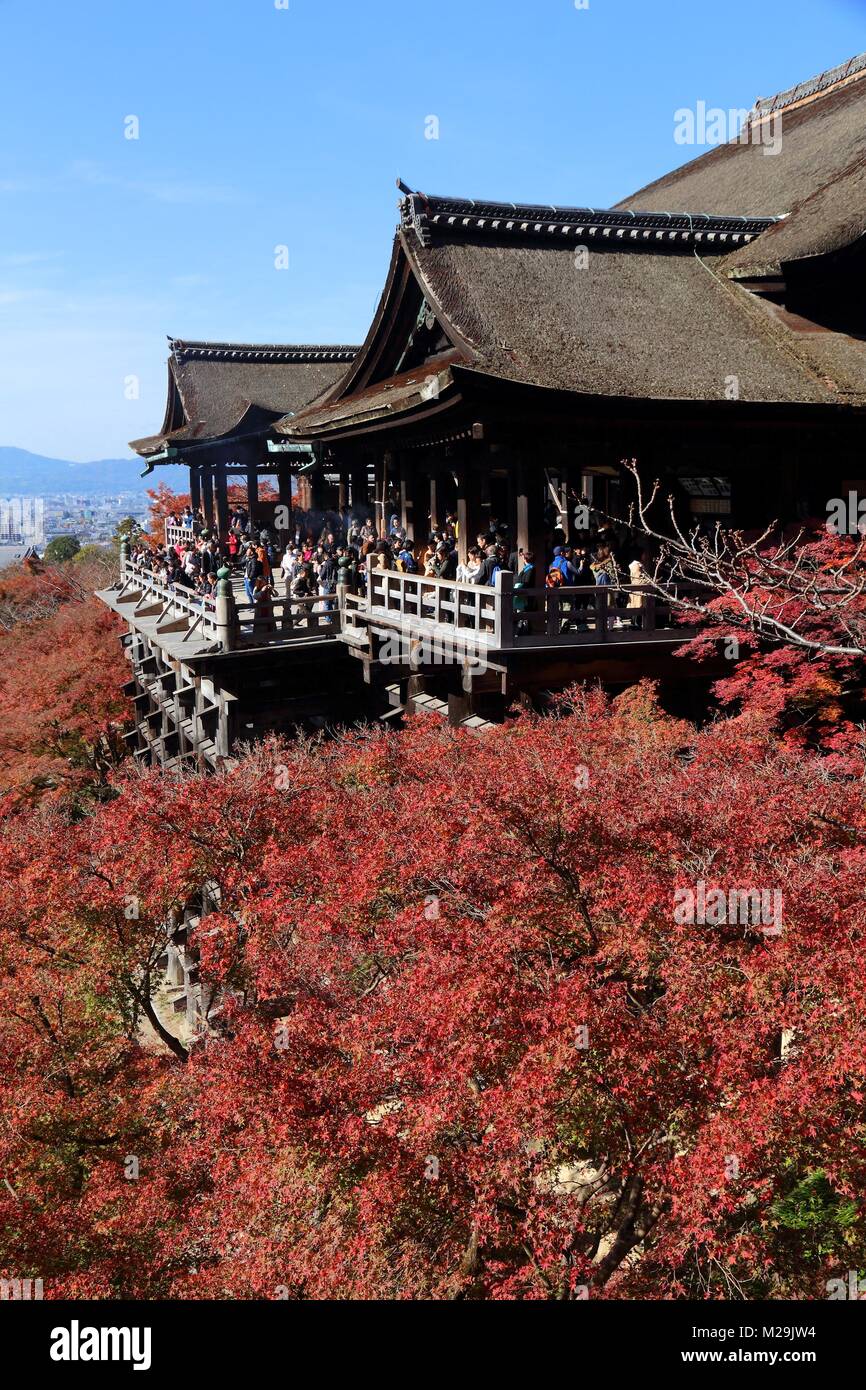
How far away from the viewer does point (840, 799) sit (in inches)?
318

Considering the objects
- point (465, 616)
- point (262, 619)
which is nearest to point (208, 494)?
point (262, 619)

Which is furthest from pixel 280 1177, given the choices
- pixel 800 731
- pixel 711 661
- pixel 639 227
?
pixel 639 227

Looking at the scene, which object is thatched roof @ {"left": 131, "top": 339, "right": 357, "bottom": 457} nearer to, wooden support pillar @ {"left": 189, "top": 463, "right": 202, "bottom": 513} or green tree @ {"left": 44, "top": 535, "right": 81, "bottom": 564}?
wooden support pillar @ {"left": 189, "top": 463, "right": 202, "bottom": 513}

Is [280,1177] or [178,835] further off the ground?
[178,835]

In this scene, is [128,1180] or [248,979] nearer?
[128,1180]

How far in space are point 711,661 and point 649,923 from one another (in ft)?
25.5

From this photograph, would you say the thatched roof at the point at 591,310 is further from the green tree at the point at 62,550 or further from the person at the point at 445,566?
the green tree at the point at 62,550

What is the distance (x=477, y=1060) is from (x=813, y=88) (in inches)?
1125

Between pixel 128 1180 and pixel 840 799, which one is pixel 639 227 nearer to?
pixel 840 799

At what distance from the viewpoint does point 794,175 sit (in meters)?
19.9

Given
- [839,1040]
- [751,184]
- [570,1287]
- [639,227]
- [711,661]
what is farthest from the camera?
[751,184]

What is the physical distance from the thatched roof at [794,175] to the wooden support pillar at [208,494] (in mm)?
15024

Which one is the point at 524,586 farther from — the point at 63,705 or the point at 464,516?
the point at 63,705

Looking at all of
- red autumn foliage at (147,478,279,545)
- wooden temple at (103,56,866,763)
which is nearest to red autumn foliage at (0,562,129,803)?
wooden temple at (103,56,866,763)
